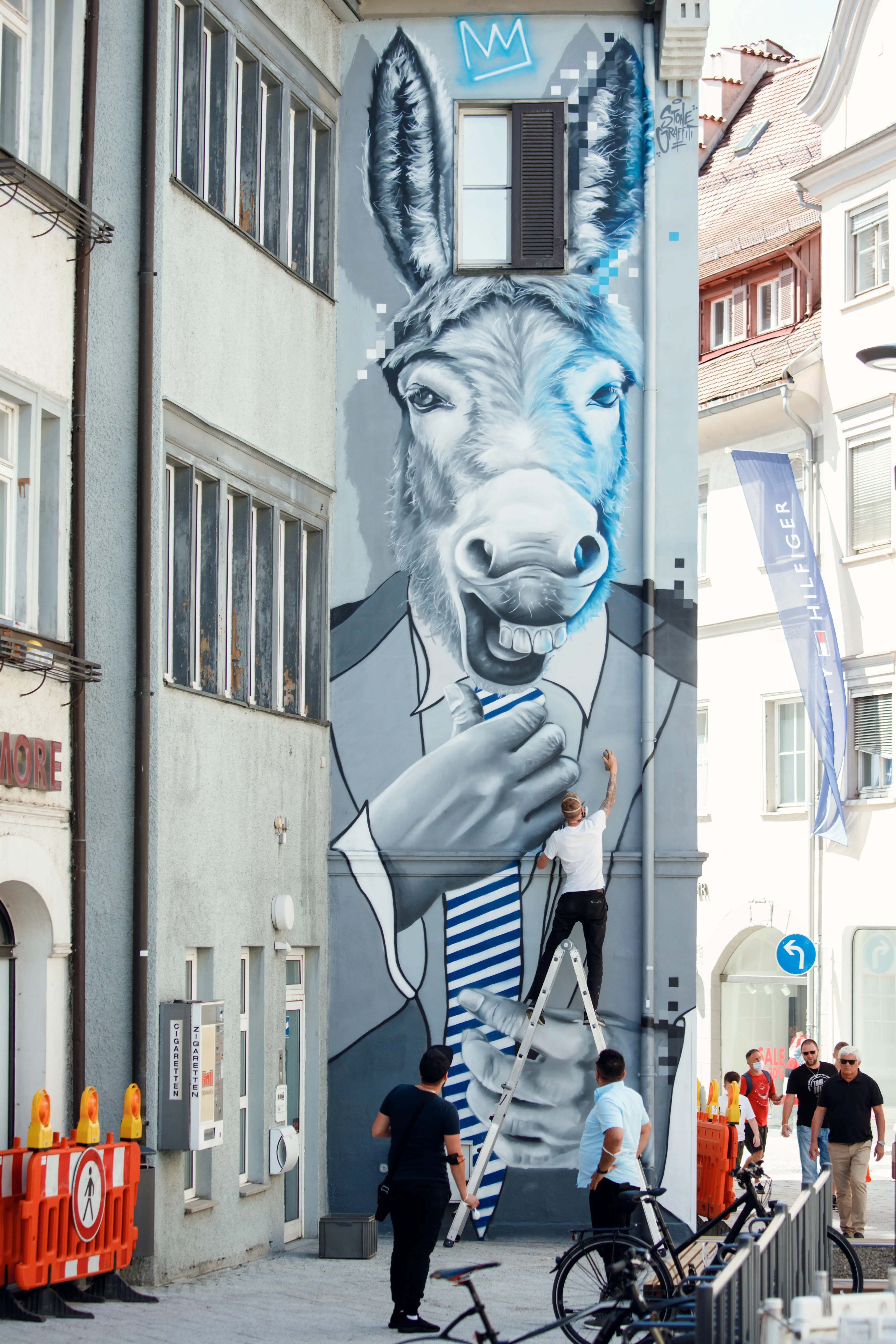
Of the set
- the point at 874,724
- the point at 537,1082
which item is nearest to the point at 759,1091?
the point at 537,1082

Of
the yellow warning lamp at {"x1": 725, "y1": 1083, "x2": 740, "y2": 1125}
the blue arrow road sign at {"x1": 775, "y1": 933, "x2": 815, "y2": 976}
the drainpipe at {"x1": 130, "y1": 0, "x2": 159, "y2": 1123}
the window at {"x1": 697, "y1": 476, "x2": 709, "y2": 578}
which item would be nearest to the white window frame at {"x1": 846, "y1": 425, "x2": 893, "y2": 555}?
the window at {"x1": 697, "y1": 476, "x2": 709, "y2": 578}

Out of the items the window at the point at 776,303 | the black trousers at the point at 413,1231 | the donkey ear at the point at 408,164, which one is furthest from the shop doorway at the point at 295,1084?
the window at the point at 776,303

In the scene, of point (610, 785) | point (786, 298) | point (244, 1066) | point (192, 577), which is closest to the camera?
point (192, 577)

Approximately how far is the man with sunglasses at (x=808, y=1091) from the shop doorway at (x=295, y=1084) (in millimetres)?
5222

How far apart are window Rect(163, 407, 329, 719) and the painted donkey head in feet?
3.54

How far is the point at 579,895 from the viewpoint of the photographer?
16.8 m

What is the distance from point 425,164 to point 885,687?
543 inches

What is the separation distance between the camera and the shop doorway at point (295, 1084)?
16.2m

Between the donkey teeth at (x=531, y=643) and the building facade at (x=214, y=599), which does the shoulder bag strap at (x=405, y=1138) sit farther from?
the donkey teeth at (x=531, y=643)

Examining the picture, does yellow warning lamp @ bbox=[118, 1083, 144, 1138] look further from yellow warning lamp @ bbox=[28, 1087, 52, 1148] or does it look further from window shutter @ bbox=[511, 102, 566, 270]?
window shutter @ bbox=[511, 102, 566, 270]

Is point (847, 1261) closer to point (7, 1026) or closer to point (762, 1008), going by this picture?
point (7, 1026)

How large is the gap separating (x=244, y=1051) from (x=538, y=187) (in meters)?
8.48

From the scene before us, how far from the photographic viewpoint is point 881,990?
28.6m

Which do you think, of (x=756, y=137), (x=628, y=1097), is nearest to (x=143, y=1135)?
(x=628, y=1097)
